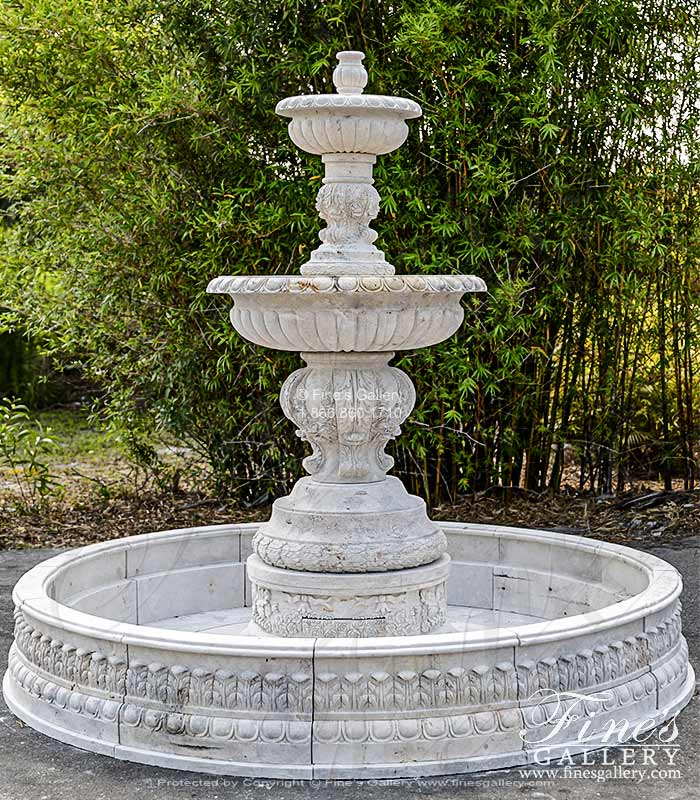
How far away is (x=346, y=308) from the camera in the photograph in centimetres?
427

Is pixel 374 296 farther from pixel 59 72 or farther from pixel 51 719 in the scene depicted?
pixel 59 72

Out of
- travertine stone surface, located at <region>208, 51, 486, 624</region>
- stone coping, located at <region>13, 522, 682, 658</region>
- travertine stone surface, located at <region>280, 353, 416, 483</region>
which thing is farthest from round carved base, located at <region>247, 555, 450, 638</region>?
stone coping, located at <region>13, 522, 682, 658</region>

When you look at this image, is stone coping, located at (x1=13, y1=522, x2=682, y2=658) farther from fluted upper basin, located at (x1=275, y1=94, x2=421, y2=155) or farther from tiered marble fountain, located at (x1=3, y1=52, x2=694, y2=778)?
fluted upper basin, located at (x1=275, y1=94, x2=421, y2=155)

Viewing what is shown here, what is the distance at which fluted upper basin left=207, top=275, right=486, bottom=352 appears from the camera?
4191 millimetres

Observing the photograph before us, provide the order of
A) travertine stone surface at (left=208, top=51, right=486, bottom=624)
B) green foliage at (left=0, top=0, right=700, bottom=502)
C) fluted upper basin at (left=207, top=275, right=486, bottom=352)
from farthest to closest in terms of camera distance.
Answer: green foliage at (left=0, top=0, right=700, bottom=502) → travertine stone surface at (left=208, top=51, right=486, bottom=624) → fluted upper basin at (left=207, top=275, right=486, bottom=352)

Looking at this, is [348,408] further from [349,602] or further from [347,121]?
[347,121]

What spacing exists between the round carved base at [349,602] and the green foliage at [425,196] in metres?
2.22

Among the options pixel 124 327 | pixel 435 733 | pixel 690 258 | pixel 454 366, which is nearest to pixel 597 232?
pixel 690 258

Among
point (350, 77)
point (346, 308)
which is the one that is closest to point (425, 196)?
point (350, 77)

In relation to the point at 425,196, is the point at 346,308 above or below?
below

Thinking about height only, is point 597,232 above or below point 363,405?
above

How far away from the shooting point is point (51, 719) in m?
4.04

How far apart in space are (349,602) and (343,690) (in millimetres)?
791

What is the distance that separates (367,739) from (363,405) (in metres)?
1.33
